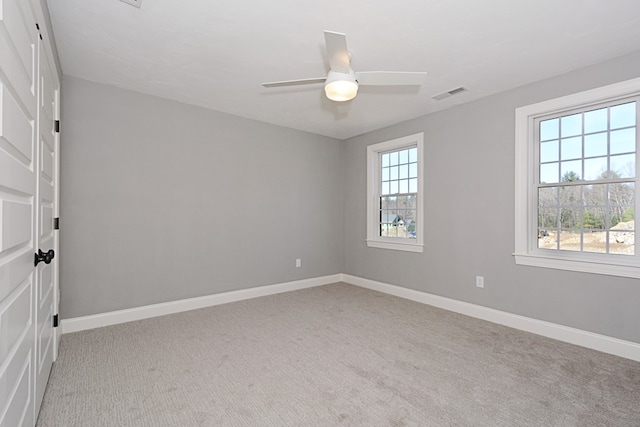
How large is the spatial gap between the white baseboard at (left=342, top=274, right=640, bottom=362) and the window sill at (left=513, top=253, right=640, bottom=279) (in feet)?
1.80

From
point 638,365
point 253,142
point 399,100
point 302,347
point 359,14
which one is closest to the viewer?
point 359,14

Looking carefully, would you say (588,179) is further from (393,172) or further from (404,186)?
(393,172)

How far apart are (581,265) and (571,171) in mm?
897

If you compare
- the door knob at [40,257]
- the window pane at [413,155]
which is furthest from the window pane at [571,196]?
the door knob at [40,257]

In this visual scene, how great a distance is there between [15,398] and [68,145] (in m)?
2.58

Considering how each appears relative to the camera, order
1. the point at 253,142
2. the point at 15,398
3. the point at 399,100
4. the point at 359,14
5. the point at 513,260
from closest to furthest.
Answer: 1. the point at 15,398
2. the point at 359,14
3. the point at 513,260
4. the point at 399,100
5. the point at 253,142

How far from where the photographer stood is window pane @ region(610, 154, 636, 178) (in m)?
2.68

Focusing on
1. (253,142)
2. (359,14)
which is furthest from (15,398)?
(253,142)

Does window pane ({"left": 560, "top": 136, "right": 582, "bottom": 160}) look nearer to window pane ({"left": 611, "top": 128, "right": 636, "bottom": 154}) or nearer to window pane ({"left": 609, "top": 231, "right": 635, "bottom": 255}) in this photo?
window pane ({"left": 611, "top": 128, "right": 636, "bottom": 154})

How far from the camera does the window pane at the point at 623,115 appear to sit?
270 centimetres

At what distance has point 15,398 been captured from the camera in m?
1.35

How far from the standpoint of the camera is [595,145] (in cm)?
289

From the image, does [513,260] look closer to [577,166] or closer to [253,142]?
[577,166]

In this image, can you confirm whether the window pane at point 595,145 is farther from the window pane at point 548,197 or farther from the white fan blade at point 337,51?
the white fan blade at point 337,51
